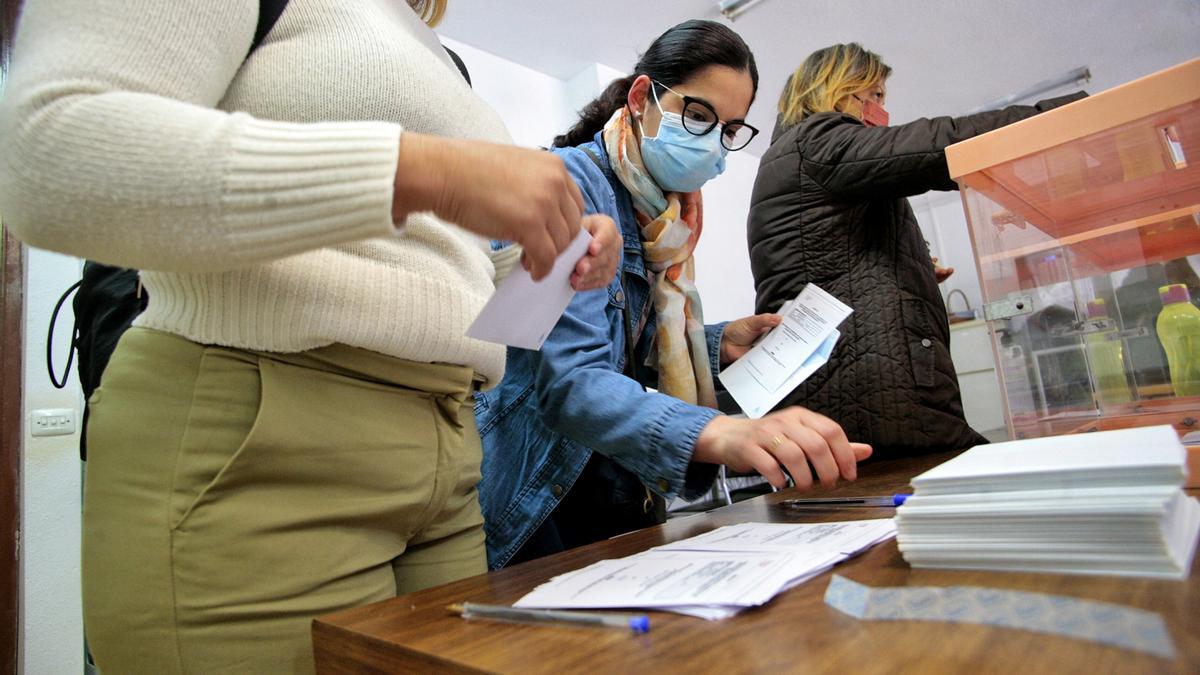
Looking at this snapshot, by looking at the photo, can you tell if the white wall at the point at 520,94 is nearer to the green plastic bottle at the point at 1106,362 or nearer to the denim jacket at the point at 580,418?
the denim jacket at the point at 580,418

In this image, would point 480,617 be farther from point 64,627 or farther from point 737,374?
point 64,627

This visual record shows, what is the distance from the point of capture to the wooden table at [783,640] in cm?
28

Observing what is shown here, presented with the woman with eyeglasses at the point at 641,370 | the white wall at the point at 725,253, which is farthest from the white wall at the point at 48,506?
the white wall at the point at 725,253

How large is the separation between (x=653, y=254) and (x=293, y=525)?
785mm

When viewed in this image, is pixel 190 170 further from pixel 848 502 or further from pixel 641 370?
pixel 641 370

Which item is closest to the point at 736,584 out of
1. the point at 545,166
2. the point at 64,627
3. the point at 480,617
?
the point at 480,617

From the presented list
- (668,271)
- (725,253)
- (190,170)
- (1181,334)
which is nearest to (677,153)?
(668,271)

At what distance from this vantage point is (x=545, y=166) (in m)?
0.46

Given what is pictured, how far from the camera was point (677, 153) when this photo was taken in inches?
46.1

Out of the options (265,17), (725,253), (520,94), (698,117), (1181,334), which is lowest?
(1181,334)

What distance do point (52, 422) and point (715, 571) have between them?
89.5 inches

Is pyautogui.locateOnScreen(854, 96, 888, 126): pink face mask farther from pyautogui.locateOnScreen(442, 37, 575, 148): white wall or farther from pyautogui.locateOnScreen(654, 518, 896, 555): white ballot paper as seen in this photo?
pyautogui.locateOnScreen(442, 37, 575, 148): white wall

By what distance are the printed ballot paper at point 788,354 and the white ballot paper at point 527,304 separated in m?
0.45

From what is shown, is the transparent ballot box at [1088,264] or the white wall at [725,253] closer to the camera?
the transparent ballot box at [1088,264]
